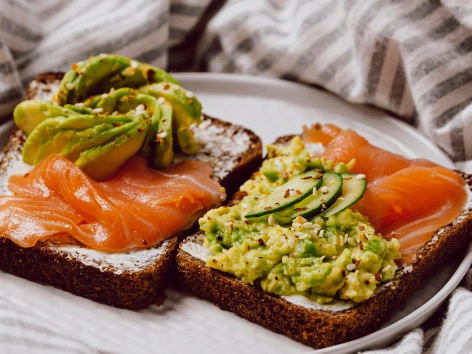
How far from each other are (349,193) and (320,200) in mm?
172

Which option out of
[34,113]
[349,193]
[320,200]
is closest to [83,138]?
[34,113]

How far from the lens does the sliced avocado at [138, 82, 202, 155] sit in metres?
3.96

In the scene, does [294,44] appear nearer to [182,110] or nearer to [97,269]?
[182,110]

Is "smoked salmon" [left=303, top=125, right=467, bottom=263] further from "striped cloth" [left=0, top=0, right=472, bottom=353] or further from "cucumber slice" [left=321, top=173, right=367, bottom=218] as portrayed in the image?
"striped cloth" [left=0, top=0, right=472, bottom=353]

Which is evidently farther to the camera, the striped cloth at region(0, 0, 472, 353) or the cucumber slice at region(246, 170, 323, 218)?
the striped cloth at region(0, 0, 472, 353)

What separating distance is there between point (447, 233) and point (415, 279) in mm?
317

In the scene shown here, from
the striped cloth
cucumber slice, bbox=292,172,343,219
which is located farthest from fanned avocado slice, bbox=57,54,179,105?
cucumber slice, bbox=292,172,343,219

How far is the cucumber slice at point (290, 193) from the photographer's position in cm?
329

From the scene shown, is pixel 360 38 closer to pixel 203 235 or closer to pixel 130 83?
pixel 130 83

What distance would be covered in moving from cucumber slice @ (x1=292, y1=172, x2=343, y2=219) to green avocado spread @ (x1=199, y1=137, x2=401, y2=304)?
3 cm

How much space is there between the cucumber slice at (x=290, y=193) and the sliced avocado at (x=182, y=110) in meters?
0.75

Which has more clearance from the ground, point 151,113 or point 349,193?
point 349,193

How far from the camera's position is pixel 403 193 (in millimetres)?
3543

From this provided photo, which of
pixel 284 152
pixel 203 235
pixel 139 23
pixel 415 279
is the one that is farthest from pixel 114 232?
pixel 139 23
